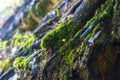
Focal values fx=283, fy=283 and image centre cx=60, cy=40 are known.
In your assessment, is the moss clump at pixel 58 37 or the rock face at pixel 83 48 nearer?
the rock face at pixel 83 48

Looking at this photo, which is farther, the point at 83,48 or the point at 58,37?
the point at 58,37

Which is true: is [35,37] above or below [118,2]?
below

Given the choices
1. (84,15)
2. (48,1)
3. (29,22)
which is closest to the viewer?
(84,15)

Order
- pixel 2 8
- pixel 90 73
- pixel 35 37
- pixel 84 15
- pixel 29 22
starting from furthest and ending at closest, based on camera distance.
Result: pixel 2 8 < pixel 29 22 < pixel 35 37 < pixel 84 15 < pixel 90 73

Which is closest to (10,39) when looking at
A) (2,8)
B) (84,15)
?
(2,8)

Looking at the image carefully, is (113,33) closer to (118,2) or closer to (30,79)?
(118,2)

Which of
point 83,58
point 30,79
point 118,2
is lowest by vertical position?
point 30,79

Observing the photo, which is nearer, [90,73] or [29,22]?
[90,73]

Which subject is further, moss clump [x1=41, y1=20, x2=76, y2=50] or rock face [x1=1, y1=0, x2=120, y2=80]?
moss clump [x1=41, y1=20, x2=76, y2=50]
